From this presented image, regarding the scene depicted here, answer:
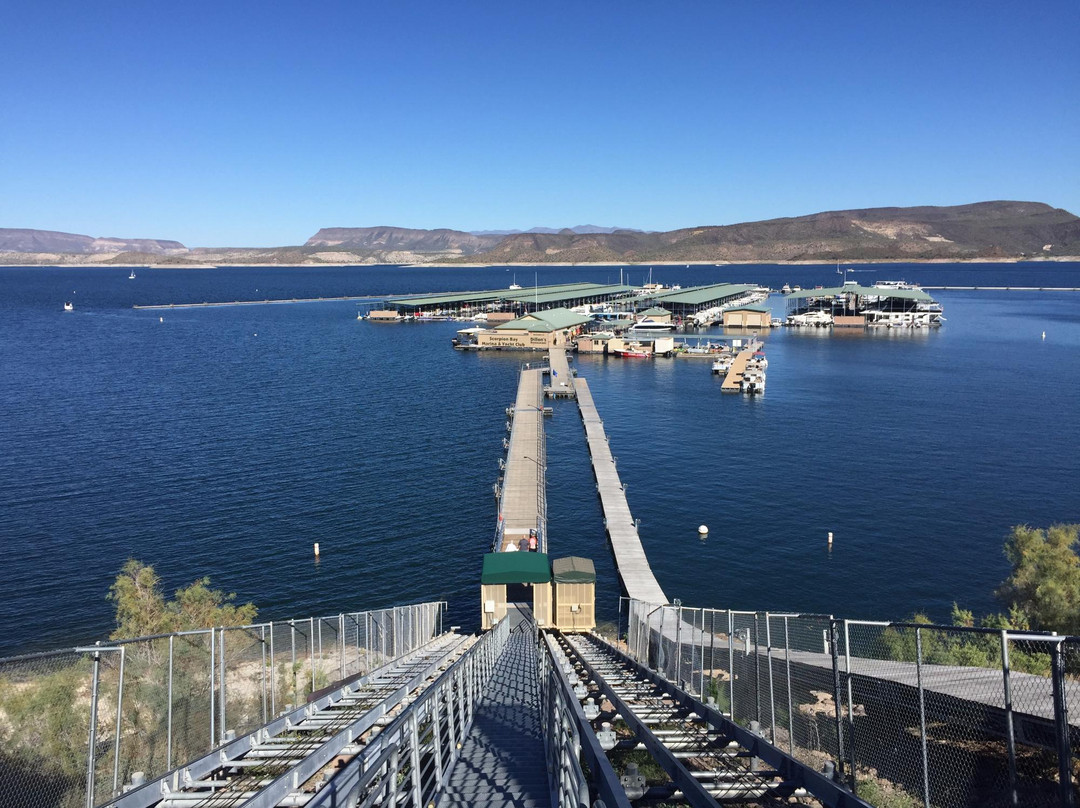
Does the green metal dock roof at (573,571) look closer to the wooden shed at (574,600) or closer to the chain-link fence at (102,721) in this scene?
the wooden shed at (574,600)

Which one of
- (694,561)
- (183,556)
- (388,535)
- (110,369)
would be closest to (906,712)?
(694,561)

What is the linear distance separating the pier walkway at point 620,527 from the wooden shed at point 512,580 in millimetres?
3187

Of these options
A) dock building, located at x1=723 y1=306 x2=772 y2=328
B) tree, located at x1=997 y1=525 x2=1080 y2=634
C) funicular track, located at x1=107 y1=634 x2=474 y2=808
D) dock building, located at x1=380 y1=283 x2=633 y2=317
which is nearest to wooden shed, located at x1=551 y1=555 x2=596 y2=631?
tree, located at x1=997 y1=525 x2=1080 y2=634

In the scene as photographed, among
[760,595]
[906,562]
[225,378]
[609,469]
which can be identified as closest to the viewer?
[760,595]

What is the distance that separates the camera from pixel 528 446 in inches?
1715

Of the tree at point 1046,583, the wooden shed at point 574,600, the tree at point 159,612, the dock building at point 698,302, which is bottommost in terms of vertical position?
the wooden shed at point 574,600

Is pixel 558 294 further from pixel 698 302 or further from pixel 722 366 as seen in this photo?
pixel 722 366

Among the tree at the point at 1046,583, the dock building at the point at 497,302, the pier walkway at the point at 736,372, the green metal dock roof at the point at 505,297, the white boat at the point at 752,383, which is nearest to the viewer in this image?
the tree at the point at 1046,583

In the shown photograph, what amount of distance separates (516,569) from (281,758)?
1692 cm

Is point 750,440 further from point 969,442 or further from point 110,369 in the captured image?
point 110,369

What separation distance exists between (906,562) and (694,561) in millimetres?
8222

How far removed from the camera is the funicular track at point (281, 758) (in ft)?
19.1

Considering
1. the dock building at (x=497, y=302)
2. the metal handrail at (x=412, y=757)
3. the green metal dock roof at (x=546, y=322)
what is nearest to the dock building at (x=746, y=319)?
the green metal dock roof at (x=546, y=322)

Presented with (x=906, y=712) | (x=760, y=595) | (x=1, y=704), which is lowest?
(x=760, y=595)
